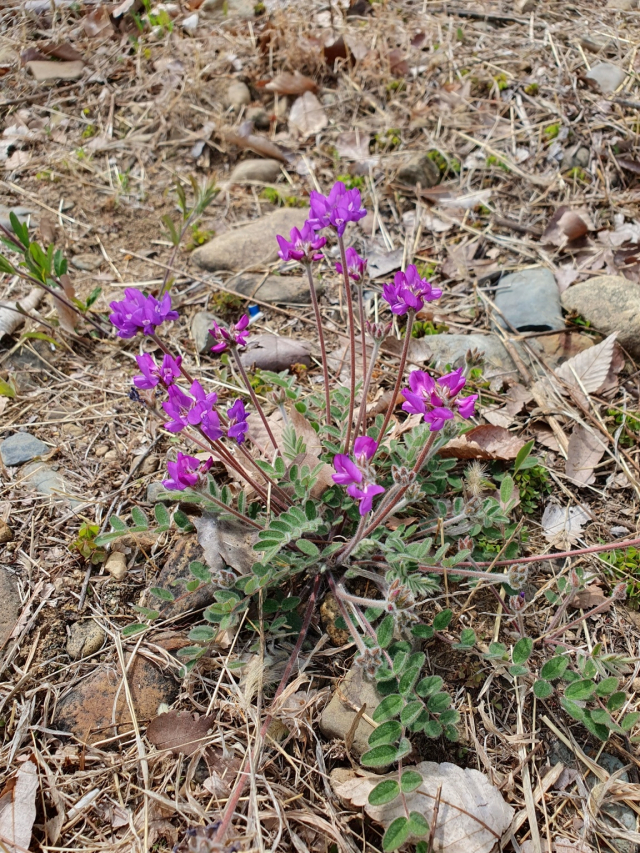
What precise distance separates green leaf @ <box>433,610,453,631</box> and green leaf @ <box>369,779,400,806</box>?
0.56 metres

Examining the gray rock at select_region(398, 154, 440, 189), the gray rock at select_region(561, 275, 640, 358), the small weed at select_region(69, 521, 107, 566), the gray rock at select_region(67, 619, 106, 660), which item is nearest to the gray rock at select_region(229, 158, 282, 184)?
the gray rock at select_region(398, 154, 440, 189)

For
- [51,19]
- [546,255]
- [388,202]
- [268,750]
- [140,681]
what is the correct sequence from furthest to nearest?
[51,19], [388,202], [546,255], [140,681], [268,750]

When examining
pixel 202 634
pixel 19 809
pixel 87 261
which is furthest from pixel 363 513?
pixel 87 261

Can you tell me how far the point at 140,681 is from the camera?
2.37 m

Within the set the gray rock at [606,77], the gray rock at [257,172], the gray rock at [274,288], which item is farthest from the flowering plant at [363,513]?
the gray rock at [606,77]

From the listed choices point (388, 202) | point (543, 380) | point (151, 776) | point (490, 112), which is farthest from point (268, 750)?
point (490, 112)

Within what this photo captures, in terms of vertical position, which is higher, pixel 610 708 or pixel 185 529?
pixel 185 529

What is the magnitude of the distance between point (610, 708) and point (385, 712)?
2.56 feet

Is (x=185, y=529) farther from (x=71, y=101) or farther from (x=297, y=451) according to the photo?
(x=71, y=101)

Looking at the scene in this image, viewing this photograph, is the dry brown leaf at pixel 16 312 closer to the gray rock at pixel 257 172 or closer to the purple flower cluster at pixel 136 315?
the purple flower cluster at pixel 136 315

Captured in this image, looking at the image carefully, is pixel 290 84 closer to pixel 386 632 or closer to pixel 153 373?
pixel 153 373

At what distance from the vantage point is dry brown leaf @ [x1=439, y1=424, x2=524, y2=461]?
283 cm

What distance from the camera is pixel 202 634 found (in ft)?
7.50

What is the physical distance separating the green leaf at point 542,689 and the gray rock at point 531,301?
203 cm
